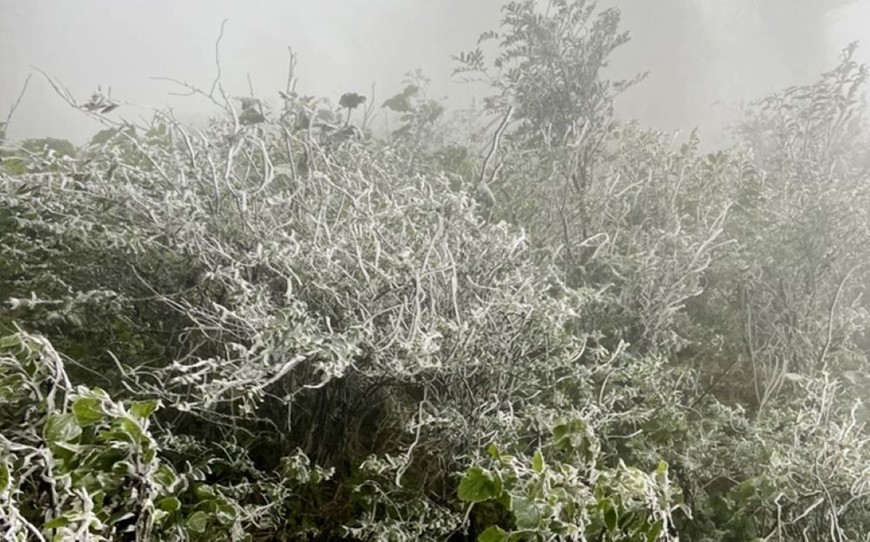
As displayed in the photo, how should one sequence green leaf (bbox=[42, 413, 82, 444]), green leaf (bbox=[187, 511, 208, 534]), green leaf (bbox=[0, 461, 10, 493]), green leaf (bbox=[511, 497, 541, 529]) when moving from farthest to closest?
green leaf (bbox=[187, 511, 208, 534])
green leaf (bbox=[511, 497, 541, 529])
green leaf (bbox=[42, 413, 82, 444])
green leaf (bbox=[0, 461, 10, 493])

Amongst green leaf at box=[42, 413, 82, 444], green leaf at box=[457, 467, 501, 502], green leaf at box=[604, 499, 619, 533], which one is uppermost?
green leaf at box=[42, 413, 82, 444]

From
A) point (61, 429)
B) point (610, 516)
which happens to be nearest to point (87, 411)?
point (61, 429)

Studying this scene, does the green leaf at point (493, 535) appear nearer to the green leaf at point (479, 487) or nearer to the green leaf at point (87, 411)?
the green leaf at point (479, 487)

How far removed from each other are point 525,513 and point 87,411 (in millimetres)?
932

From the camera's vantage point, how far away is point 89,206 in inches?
107

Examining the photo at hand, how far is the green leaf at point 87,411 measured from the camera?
107 cm

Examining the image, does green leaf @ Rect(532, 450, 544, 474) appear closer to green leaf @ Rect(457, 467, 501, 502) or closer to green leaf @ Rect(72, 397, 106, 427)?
green leaf @ Rect(457, 467, 501, 502)

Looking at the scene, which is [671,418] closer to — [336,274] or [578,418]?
[578,418]

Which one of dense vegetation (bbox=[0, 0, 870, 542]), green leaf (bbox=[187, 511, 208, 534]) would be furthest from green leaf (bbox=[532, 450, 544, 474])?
green leaf (bbox=[187, 511, 208, 534])

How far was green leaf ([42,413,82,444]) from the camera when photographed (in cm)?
105

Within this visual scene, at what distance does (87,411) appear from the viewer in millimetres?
1073

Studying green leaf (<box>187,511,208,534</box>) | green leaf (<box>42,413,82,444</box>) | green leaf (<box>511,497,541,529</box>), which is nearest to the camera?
green leaf (<box>42,413,82,444</box>)

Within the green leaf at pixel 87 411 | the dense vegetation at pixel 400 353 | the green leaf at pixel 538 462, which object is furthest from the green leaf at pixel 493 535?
the green leaf at pixel 87 411

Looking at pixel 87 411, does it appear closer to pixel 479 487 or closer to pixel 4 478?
pixel 4 478
